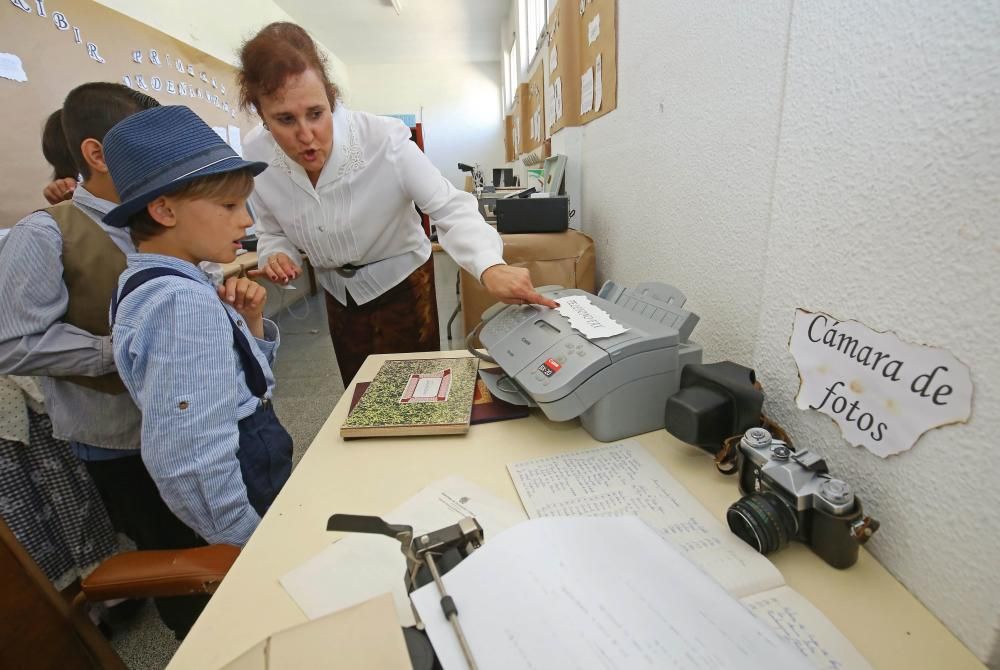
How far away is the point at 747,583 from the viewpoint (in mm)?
459

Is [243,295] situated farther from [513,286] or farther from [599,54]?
[599,54]

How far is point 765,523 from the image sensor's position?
487 mm

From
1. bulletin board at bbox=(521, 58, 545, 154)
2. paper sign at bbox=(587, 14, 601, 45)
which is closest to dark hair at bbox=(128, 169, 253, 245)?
paper sign at bbox=(587, 14, 601, 45)

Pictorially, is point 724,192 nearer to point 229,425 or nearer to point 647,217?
point 647,217

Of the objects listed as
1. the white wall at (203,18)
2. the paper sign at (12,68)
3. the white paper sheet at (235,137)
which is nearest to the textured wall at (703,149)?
the white wall at (203,18)

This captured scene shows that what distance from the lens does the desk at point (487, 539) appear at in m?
0.42

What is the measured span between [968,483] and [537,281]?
1.15 m

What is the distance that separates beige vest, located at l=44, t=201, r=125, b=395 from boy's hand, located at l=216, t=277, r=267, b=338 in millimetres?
257

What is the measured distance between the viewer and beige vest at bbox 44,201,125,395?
93cm

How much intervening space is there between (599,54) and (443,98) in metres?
6.53

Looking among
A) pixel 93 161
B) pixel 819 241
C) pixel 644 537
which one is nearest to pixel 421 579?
pixel 644 537

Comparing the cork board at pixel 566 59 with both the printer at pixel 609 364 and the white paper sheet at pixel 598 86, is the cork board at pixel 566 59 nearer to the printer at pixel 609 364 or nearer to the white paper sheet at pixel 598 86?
the white paper sheet at pixel 598 86

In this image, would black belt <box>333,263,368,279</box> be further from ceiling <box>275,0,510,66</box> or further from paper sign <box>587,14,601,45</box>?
ceiling <box>275,0,510,66</box>

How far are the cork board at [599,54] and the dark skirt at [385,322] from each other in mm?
775
